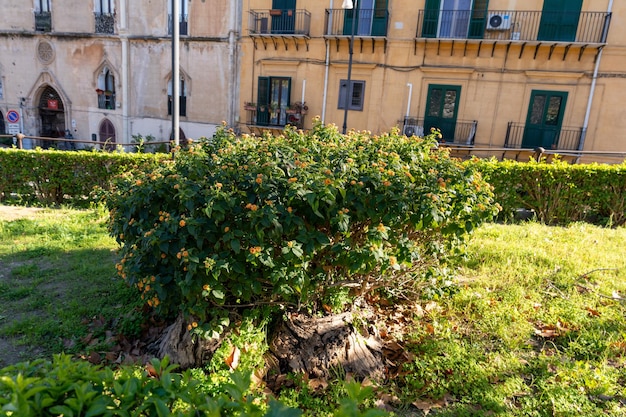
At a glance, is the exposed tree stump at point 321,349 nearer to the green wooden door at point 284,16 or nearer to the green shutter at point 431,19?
the green shutter at point 431,19

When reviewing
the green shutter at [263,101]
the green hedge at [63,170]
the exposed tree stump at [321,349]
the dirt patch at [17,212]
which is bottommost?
the dirt patch at [17,212]

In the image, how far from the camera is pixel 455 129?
686 inches

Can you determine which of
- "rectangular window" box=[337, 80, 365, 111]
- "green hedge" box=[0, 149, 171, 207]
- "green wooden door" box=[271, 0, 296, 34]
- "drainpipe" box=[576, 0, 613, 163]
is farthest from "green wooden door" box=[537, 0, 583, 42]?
"green hedge" box=[0, 149, 171, 207]

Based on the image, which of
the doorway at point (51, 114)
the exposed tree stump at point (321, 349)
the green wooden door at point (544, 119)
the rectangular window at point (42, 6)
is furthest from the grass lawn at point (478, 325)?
the rectangular window at point (42, 6)

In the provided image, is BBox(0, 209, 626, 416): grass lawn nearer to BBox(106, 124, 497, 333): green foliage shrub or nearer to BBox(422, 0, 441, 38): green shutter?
BBox(106, 124, 497, 333): green foliage shrub

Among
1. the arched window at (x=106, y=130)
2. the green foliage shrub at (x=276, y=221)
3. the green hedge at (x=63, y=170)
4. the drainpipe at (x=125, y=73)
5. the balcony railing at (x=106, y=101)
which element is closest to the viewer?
the green foliage shrub at (x=276, y=221)

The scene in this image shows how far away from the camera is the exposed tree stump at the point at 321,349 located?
3623 mm

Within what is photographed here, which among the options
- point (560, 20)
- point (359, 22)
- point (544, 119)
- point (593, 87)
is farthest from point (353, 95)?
point (593, 87)

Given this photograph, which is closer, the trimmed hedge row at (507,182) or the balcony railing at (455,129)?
the trimmed hedge row at (507,182)

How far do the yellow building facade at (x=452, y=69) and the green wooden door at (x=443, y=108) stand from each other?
0.04 m

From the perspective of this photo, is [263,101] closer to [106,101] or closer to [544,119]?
[106,101]

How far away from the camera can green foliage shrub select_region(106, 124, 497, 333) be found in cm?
288

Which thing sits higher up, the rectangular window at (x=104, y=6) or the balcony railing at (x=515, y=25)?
the rectangular window at (x=104, y=6)

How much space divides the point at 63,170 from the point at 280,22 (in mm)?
12843
